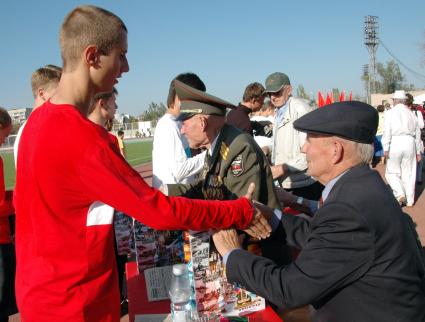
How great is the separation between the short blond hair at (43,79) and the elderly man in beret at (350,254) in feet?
6.40

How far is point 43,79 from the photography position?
2959 mm

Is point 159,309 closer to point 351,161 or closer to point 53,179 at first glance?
point 53,179

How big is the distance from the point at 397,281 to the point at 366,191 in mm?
366

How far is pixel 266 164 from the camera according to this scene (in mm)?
2582

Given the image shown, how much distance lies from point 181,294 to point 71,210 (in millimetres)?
731

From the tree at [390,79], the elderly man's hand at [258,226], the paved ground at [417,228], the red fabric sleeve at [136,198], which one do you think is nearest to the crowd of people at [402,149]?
the paved ground at [417,228]

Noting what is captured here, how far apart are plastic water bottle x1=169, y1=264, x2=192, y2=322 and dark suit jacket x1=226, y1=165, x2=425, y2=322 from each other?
1.23 ft

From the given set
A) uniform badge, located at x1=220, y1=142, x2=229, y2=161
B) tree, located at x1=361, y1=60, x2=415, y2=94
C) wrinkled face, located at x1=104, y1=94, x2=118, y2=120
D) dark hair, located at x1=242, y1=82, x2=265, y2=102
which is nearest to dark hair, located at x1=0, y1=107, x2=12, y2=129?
wrinkled face, located at x1=104, y1=94, x2=118, y2=120

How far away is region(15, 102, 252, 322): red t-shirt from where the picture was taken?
1419 mm

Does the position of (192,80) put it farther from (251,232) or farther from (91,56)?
(91,56)

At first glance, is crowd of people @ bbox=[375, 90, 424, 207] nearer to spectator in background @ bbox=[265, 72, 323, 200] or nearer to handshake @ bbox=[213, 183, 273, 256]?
spectator in background @ bbox=[265, 72, 323, 200]

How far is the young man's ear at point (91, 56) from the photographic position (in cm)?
154

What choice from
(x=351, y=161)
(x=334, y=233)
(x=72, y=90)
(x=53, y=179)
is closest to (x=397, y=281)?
(x=334, y=233)

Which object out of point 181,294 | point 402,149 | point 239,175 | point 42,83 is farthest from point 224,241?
point 402,149
